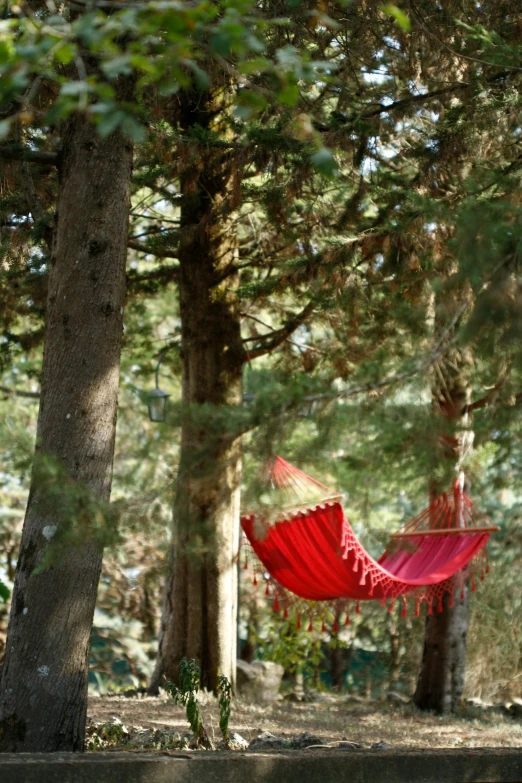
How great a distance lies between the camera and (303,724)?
520cm

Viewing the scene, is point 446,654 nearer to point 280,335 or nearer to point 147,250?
point 280,335

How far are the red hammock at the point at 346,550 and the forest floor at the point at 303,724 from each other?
753 millimetres

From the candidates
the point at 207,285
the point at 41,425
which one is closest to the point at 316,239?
the point at 207,285

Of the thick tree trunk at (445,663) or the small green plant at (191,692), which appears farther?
the thick tree trunk at (445,663)

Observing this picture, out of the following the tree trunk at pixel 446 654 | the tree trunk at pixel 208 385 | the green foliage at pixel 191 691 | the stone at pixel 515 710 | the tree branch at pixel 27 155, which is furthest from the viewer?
the stone at pixel 515 710

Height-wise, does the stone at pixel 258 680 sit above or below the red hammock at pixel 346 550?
below

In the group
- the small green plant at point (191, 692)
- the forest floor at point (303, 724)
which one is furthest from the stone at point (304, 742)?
the small green plant at point (191, 692)

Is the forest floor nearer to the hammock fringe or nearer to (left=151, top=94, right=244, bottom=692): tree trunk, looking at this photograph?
(left=151, top=94, right=244, bottom=692): tree trunk

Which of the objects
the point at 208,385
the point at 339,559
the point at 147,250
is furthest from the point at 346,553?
the point at 147,250

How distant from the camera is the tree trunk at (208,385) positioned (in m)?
5.49

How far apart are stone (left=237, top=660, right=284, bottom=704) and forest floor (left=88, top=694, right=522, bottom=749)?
2.37ft

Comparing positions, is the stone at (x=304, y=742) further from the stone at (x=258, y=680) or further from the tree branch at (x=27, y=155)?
the stone at (x=258, y=680)

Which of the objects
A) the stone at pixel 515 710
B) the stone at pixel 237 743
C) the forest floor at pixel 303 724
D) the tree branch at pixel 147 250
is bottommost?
the stone at pixel 515 710

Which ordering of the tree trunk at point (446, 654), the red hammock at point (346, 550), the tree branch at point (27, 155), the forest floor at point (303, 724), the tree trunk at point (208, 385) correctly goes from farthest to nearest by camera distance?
the tree trunk at point (446, 654), the tree trunk at point (208, 385), the red hammock at point (346, 550), the forest floor at point (303, 724), the tree branch at point (27, 155)
